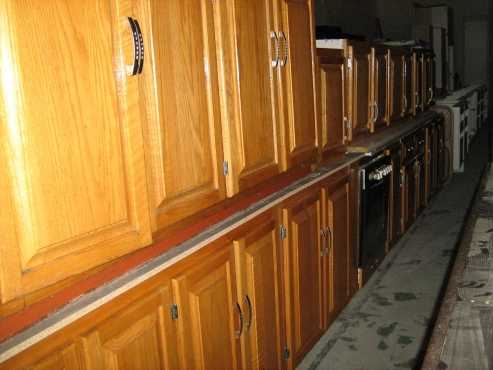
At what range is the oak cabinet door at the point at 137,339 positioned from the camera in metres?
1.30

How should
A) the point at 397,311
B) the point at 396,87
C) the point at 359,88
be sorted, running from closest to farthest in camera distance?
the point at 397,311
the point at 359,88
the point at 396,87

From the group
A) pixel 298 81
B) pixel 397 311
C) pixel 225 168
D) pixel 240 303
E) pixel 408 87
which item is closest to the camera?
pixel 225 168

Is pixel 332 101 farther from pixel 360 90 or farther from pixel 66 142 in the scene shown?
pixel 66 142

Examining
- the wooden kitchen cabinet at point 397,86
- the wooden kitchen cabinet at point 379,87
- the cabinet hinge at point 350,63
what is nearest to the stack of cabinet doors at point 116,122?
the cabinet hinge at point 350,63

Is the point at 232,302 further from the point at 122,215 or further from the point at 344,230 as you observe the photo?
the point at 344,230

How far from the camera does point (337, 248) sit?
122 inches

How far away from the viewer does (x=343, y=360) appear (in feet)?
9.41

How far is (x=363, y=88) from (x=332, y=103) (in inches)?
34.5

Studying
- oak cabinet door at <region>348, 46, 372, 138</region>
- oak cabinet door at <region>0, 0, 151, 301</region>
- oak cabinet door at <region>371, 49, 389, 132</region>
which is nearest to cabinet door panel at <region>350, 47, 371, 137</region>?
oak cabinet door at <region>348, 46, 372, 138</region>

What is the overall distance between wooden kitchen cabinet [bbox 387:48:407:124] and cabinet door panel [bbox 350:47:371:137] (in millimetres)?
685

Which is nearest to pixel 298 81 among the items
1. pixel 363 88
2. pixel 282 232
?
pixel 282 232

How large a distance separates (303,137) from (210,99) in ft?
2.81

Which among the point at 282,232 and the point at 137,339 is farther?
the point at 282,232

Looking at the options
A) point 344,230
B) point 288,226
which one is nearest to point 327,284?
point 344,230
